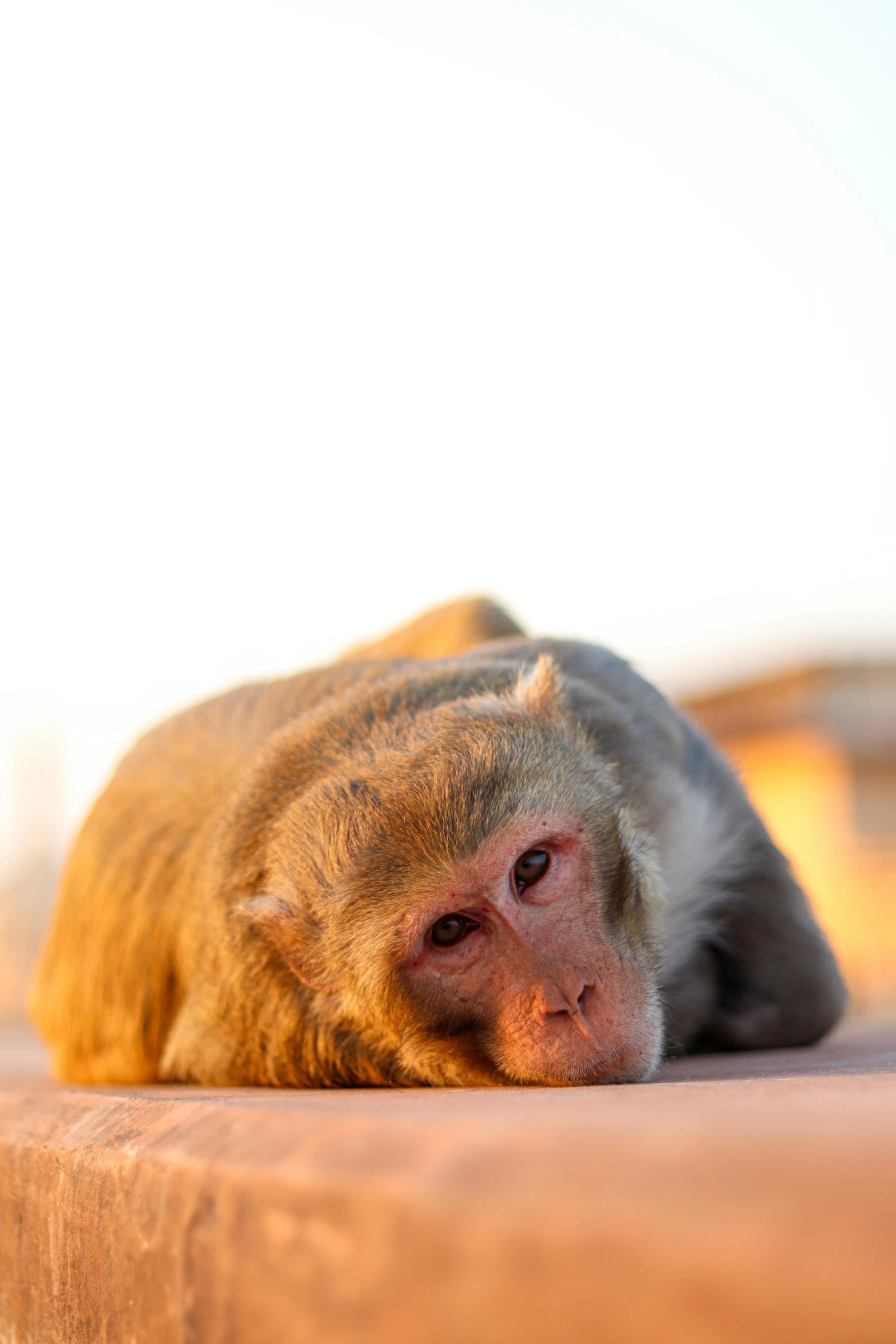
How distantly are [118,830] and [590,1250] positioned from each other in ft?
11.7

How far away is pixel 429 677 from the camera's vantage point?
11.9 ft

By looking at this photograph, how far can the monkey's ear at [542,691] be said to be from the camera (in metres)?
3.37

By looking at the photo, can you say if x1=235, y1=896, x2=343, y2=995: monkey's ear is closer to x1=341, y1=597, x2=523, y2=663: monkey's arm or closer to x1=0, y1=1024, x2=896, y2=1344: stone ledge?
x1=0, y1=1024, x2=896, y2=1344: stone ledge

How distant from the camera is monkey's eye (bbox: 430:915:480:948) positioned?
9.70ft

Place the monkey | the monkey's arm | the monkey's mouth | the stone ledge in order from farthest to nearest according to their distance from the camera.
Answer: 1. the monkey's arm
2. the monkey
3. the monkey's mouth
4. the stone ledge

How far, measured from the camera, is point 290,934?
319 centimetres

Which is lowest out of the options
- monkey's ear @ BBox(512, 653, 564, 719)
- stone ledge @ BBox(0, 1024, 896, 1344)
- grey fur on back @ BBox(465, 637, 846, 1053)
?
grey fur on back @ BBox(465, 637, 846, 1053)

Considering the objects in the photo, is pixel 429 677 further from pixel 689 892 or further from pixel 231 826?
pixel 689 892

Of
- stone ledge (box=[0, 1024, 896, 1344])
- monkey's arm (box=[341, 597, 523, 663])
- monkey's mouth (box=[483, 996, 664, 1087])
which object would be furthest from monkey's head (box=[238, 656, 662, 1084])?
monkey's arm (box=[341, 597, 523, 663])

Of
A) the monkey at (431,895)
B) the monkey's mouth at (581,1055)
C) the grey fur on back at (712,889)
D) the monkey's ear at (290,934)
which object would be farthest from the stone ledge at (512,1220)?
the grey fur on back at (712,889)

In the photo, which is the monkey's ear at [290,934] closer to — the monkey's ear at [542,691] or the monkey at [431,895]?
the monkey at [431,895]

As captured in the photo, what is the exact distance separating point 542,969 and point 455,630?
2.48 metres

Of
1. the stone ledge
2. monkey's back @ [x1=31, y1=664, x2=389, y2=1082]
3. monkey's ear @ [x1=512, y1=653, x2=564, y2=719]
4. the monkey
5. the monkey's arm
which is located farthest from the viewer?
the monkey's arm

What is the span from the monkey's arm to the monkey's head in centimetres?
170
